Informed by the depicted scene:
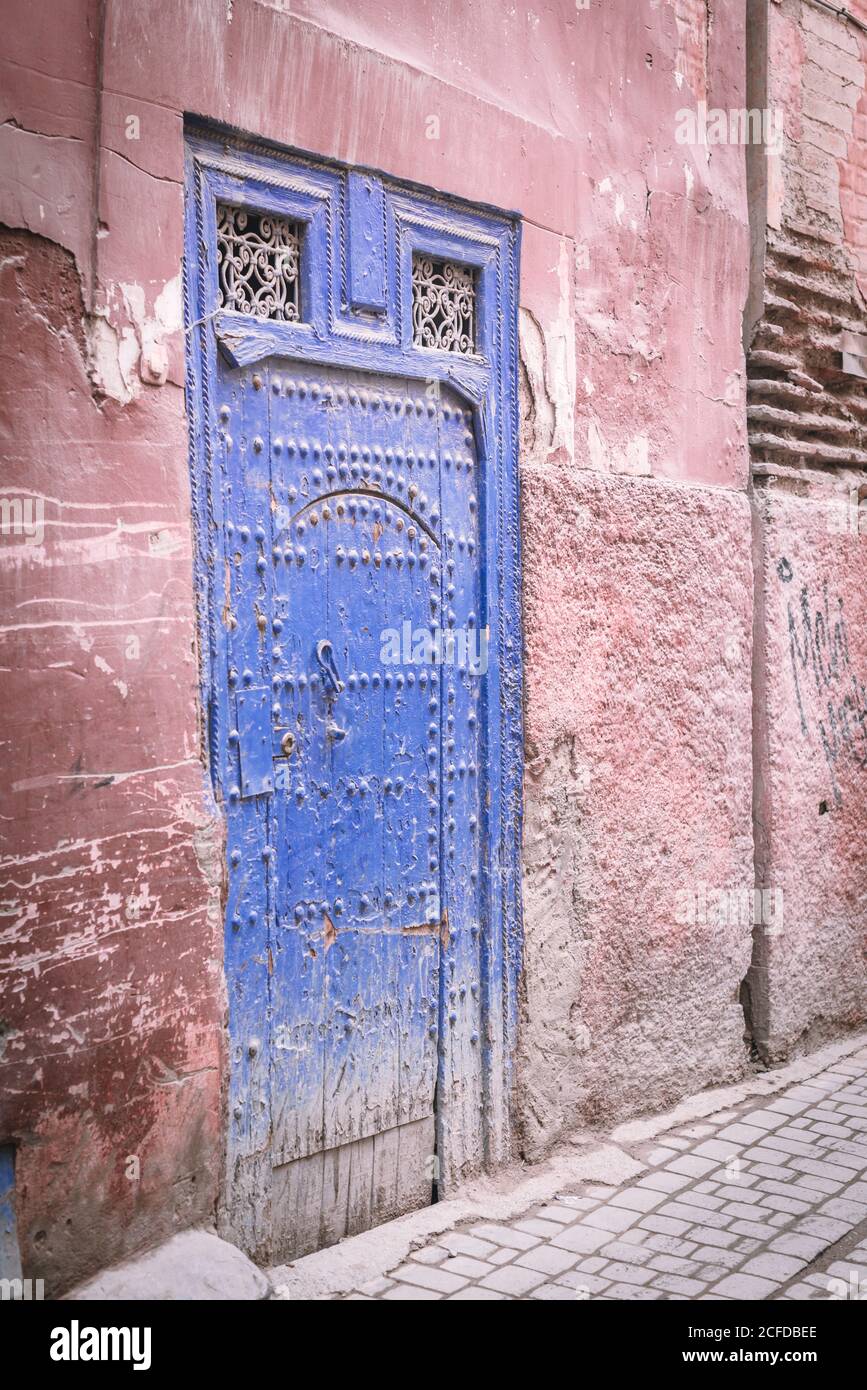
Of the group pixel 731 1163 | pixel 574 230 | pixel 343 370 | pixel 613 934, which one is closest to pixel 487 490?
pixel 343 370

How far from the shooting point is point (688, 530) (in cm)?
465

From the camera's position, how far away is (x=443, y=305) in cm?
385

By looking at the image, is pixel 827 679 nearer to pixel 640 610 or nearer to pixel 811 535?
pixel 811 535

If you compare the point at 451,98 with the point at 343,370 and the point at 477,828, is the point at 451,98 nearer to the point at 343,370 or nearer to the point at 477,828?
the point at 343,370

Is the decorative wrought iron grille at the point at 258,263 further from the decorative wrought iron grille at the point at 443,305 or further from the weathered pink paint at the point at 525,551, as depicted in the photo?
the decorative wrought iron grille at the point at 443,305

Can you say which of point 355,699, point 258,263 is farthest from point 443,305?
point 355,699

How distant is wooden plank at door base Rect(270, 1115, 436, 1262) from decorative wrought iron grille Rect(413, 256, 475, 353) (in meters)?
2.25

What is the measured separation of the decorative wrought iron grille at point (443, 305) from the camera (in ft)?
12.4

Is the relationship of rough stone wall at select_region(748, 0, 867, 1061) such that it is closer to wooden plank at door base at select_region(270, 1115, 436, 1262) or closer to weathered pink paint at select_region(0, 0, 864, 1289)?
weathered pink paint at select_region(0, 0, 864, 1289)

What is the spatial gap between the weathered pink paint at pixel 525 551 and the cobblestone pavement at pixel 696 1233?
33 cm

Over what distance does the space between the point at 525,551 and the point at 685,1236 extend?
2.01m

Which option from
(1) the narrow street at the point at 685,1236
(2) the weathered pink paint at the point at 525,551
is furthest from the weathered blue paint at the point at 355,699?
(1) the narrow street at the point at 685,1236

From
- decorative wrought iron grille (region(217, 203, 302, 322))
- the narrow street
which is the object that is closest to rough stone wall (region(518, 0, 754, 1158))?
the narrow street

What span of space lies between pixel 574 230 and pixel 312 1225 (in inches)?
120
